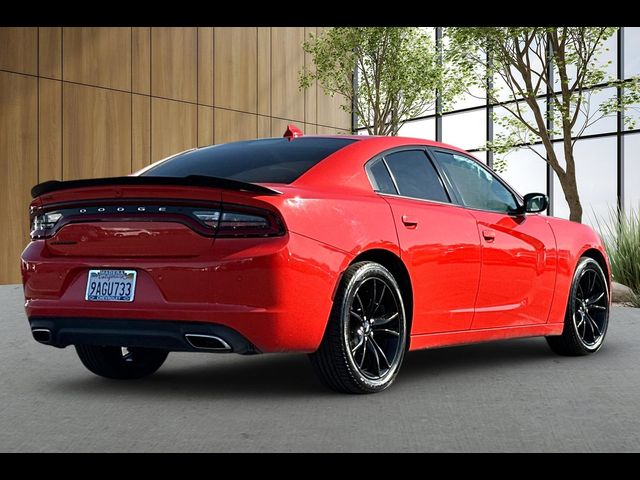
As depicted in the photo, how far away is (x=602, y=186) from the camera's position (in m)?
25.6

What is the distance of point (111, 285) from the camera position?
18.1 ft

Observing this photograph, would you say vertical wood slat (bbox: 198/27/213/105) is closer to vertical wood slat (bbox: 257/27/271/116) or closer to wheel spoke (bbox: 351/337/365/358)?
vertical wood slat (bbox: 257/27/271/116)

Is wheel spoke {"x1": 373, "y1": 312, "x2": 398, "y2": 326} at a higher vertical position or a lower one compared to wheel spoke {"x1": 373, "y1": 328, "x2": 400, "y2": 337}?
higher

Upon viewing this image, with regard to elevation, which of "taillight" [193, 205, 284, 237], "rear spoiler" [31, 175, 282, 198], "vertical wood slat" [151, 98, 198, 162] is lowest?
"taillight" [193, 205, 284, 237]

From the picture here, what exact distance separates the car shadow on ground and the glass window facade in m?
13.8

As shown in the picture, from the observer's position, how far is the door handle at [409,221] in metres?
6.03

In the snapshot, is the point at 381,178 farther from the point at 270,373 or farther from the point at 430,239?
the point at 270,373

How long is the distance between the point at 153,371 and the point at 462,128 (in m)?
22.6

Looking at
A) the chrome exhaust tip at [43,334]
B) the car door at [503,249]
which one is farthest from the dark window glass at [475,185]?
the chrome exhaust tip at [43,334]

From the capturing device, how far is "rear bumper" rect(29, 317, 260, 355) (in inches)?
207

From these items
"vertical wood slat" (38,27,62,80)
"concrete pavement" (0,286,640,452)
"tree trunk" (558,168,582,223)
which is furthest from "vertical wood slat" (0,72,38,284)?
"concrete pavement" (0,286,640,452)

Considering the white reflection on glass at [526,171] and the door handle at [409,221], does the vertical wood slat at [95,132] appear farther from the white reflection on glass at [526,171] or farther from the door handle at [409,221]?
the door handle at [409,221]

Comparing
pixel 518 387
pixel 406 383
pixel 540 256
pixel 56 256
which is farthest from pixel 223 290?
pixel 540 256
